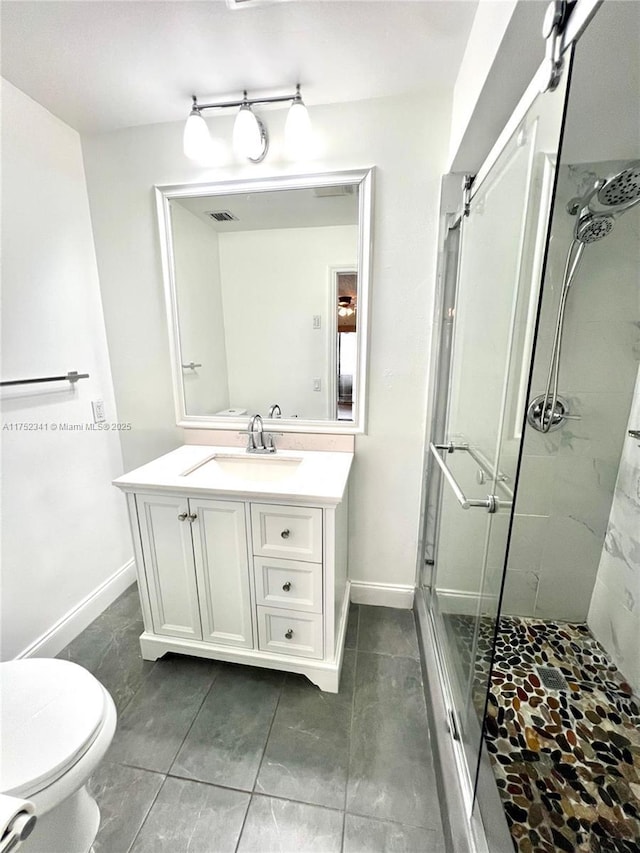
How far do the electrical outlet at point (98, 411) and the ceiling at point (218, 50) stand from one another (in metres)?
1.21

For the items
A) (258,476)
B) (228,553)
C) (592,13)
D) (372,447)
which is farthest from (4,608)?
(592,13)

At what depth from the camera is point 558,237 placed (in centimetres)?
116

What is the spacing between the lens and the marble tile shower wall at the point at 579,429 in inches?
47.2

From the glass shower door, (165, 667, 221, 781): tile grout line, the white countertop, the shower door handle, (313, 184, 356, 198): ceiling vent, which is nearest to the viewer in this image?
the glass shower door

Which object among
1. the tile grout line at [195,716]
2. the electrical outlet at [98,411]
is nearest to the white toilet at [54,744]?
the tile grout line at [195,716]

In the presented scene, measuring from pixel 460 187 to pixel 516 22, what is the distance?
1.98ft

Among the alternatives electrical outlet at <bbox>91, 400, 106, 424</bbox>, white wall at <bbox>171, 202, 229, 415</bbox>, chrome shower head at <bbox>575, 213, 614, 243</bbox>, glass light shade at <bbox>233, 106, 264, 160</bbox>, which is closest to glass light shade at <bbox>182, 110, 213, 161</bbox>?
glass light shade at <bbox>233, 106, 264, 160</bbox>

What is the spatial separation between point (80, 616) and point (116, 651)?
26 centimetres

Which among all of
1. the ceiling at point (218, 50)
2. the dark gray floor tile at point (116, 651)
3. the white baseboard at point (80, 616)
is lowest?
the dark gray floor tile at point (116, 651)

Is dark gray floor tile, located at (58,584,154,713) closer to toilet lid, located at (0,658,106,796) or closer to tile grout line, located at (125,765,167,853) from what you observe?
tile grout line, located at (125,765,167,853)

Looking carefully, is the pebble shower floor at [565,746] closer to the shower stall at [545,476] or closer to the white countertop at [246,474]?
the shower stall at [545,476]

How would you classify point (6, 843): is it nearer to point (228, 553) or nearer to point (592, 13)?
point (228, 553)

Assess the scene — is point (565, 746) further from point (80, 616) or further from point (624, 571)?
point (80, 616)

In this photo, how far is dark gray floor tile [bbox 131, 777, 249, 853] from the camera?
93 cm
